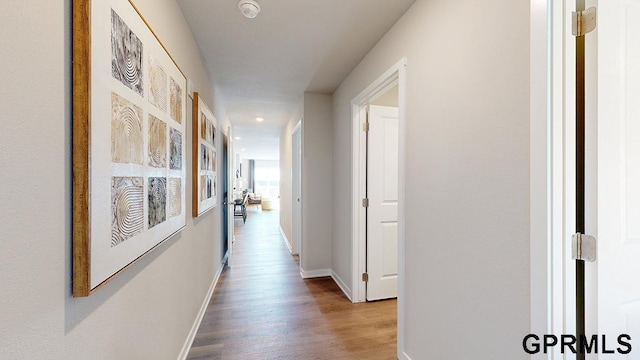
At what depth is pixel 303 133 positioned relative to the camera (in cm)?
341

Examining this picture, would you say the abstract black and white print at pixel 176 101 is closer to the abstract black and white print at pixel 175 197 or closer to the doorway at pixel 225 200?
the abstract black and white print at pixel 175 197

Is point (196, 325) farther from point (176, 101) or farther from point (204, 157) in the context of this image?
point (176, 101)

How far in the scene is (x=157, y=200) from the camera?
1258 mm

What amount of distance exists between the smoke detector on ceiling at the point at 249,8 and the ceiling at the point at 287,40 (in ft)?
0.16

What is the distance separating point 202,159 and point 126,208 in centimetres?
129

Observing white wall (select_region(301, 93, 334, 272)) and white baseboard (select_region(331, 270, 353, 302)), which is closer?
white baseboard (select_region(331, 270, 353, 302))

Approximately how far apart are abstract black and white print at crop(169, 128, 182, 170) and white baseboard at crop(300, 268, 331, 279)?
90.3 inches

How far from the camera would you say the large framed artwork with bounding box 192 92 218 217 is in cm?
200

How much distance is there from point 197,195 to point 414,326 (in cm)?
178

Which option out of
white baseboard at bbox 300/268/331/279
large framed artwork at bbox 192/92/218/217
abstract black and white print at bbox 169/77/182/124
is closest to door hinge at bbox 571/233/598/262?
abstract black and white print at bbox 169/77/182/124

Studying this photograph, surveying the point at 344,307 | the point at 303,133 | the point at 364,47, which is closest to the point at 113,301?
the point at 344,307

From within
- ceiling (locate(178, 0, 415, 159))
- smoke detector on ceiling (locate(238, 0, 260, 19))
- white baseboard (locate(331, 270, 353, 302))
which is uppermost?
ceiling (locate(178, 0, 415, 159))
